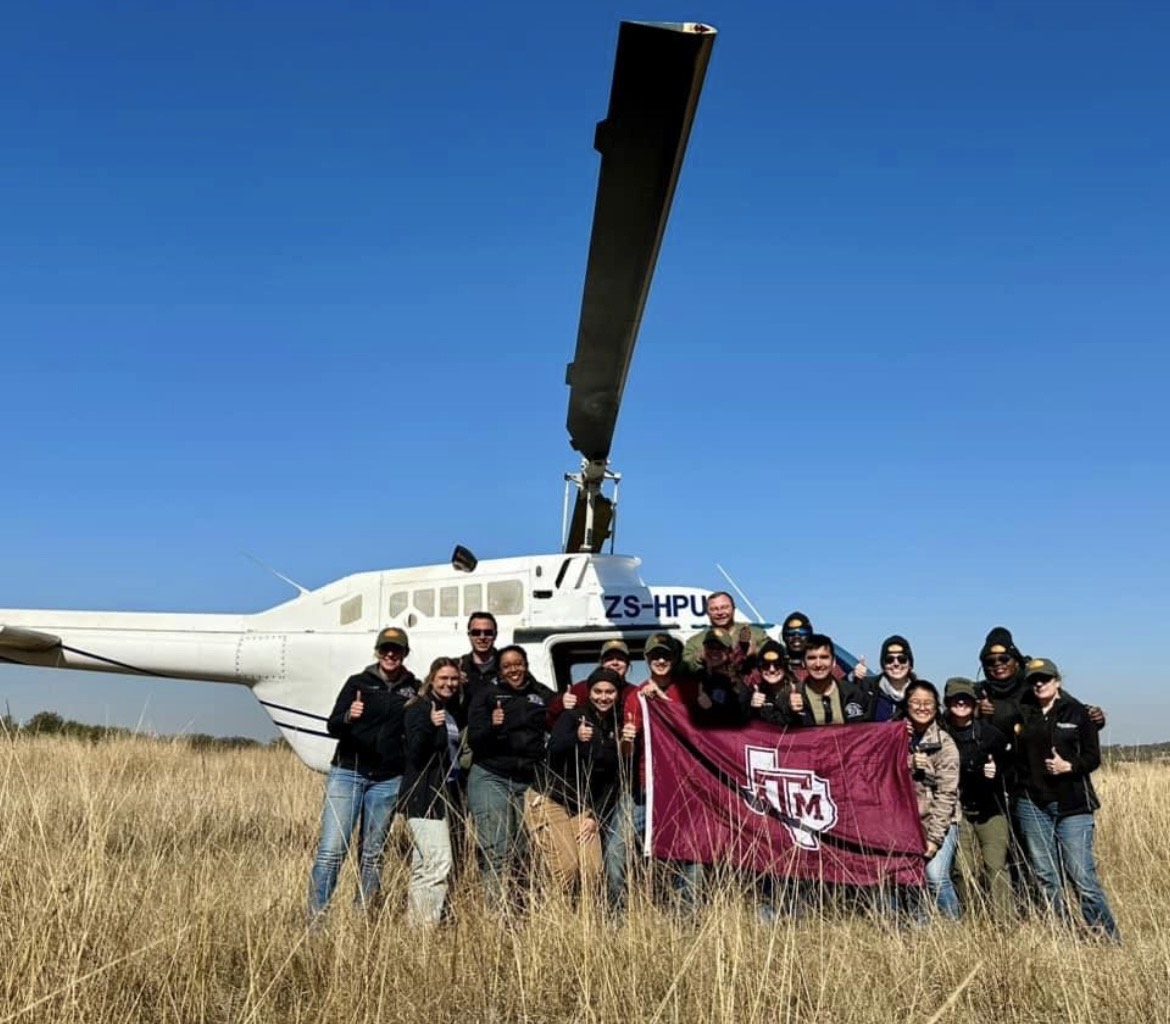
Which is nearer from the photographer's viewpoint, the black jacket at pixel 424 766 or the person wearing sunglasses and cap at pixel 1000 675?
the black jacket at pixel 424 766

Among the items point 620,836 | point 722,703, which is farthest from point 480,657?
point 722,703

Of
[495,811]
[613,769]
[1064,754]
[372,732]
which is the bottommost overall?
[495,811]

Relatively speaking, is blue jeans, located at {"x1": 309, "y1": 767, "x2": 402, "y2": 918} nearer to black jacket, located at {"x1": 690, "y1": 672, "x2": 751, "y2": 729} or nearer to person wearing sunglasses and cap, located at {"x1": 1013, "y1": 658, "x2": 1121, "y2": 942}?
black jacket, located at {"x1": 690, "y1": 672, "x2": 751, "y2": 729}

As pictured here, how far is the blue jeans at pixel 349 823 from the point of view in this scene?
6629mm

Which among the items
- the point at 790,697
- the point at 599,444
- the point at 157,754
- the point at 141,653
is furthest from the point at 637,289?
the point at 157,754

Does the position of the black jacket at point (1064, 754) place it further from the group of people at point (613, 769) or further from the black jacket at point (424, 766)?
the black jacket at point (424, 766)

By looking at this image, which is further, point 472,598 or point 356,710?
point 472,598

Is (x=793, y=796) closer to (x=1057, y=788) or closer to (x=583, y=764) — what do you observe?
(x=583, y=764)

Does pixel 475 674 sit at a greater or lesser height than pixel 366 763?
greater

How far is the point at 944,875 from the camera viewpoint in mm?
6980

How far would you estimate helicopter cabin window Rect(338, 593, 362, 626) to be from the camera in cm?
1150

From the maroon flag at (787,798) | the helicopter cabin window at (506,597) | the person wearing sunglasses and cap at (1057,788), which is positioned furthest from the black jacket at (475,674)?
the person wearing sunglasses and cap at (1057,788)

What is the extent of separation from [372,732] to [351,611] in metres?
4.65

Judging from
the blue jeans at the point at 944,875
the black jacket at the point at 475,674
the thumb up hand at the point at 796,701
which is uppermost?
the black jacket at the point at 475,674
